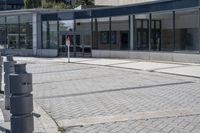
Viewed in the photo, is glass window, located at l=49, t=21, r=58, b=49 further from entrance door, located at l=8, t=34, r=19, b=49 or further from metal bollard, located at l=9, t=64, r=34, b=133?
metal bollard, located at l=9, t=64, r=34, b=133

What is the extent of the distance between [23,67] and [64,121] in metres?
3.51

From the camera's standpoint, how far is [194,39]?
28.2m

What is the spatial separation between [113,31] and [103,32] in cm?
142

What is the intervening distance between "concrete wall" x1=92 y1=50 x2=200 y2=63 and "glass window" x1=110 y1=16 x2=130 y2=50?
0.65 m

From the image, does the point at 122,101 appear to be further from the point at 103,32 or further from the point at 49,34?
the point at 49,34

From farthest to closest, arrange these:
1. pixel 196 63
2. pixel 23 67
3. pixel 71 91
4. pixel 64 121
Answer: pixel 196 63 → pixel 71 91 → pixel 64 121 → pixel 23 67

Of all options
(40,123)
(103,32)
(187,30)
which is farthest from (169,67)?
(40,123)

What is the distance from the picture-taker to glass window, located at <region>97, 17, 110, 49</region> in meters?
38.1

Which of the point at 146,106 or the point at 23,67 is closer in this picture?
the point at 23,67

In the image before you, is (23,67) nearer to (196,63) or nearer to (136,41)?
(196,63)

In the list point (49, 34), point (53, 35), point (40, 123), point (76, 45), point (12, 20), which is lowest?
point (40, 123)

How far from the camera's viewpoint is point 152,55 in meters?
31.9

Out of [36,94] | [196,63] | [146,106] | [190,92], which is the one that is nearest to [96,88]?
[36,94]

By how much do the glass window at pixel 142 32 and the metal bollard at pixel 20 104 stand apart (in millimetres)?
27383
